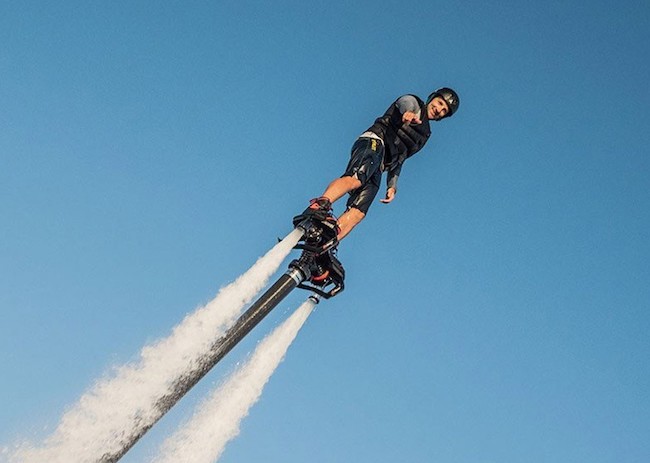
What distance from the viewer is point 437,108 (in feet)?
41.5

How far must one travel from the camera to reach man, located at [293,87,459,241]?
1139 cm

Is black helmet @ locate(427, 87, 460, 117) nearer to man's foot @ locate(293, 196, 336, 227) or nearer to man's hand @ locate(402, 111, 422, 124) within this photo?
man's hand @ locate(402, 111, 422, 124)

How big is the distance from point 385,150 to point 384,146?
0.27 metres

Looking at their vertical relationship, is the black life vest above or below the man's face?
below

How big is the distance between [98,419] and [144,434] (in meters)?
0.63

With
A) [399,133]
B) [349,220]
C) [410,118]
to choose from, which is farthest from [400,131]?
[349,220]

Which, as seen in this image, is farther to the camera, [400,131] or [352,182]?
[400,131]

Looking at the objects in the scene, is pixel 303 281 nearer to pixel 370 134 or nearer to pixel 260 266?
pixel 260 266

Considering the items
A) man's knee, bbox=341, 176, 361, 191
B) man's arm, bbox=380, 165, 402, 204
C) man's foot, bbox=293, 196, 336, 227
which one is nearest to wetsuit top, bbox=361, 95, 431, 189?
man's arm, bbox=380, 165, 402, 204

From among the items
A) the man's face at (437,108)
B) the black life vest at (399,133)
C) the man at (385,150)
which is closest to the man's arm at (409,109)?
the man at (385,150)

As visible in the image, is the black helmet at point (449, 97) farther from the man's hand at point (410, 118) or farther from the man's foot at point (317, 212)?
the man's foot at point (317, 212)

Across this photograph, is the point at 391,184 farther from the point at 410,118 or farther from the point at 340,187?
the point at 340,187

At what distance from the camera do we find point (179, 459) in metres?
10.1

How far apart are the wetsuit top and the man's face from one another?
15 cm
